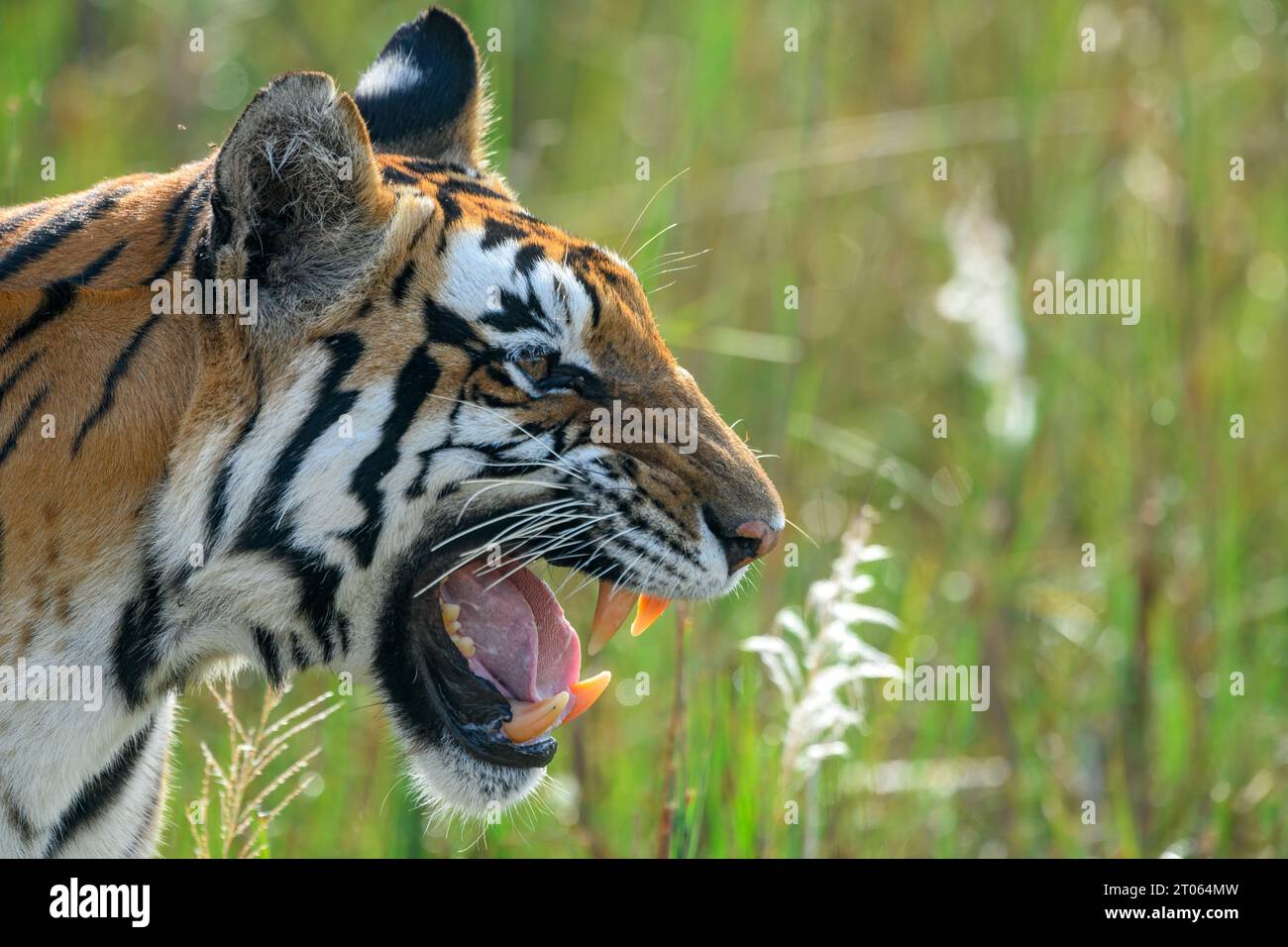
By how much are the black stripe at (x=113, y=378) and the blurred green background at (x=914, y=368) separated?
0.89m

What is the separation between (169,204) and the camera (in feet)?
9.52

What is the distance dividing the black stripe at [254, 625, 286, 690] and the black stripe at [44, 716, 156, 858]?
28cm

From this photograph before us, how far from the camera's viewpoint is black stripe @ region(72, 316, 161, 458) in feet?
8.75

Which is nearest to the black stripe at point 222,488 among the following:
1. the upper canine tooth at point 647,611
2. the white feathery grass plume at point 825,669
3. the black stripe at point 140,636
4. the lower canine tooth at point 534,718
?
the black stripe at point 140,636

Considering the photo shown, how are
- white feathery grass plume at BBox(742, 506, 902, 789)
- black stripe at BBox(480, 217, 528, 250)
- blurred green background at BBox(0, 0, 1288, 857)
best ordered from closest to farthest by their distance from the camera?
1. black stripe at BBox(480, 217, 528, 250)
2. white feathery grass plume at BBox(742, 506, 902, 789)
3. blurred green background at BBox(0, 0, 1288, 857)

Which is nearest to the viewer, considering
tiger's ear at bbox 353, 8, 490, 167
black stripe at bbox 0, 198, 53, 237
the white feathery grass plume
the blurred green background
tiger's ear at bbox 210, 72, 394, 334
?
tiger's ear at bbox 210, 72, 394, 334

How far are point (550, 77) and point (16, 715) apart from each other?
17.1 feet

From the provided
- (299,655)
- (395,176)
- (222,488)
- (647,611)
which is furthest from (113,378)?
(647,611)

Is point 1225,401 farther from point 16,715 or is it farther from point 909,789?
point 16,715

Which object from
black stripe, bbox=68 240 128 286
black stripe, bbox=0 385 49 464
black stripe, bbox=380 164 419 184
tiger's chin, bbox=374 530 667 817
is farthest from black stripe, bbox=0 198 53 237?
tiger's chin, bbox=374 530 667 817

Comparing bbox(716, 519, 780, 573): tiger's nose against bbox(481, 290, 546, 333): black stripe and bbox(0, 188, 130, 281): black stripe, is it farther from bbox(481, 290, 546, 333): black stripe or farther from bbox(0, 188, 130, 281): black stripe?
bbox(0, 188, 130, 281): black stripe

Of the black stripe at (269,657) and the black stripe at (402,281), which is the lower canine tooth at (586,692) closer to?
the black stripe at (269,657)
